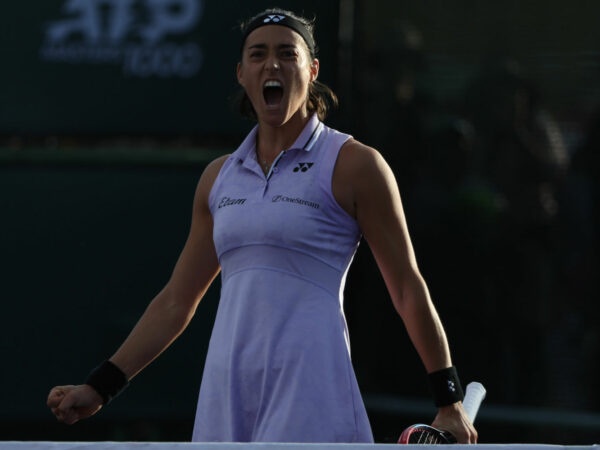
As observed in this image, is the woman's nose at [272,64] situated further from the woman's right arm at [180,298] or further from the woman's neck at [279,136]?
the woman's right arm at [180,298]

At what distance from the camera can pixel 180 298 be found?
3936 millimetres

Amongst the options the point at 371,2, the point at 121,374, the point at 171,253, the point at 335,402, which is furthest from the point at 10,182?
the point at 335,402

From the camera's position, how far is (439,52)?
6.31 metres

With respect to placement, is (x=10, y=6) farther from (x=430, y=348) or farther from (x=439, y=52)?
(x=430, y=348)

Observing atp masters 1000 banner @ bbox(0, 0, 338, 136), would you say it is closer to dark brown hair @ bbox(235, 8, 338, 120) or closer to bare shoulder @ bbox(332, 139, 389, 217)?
dark brown hair @ bbox(235, 8, 338, 120)

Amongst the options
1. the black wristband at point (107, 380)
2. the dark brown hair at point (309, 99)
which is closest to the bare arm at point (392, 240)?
the dark brown hair at point (309, 99)

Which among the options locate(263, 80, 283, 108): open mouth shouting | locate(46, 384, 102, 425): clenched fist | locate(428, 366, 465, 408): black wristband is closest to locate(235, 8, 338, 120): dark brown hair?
locate(263, 80, 283, 108): open mouth shouting

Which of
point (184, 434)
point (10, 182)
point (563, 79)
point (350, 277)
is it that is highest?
point (563, 79)

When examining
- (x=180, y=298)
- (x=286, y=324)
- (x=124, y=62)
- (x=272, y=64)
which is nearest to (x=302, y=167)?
(x=272, y=64)

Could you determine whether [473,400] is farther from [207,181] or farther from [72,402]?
[72,402]

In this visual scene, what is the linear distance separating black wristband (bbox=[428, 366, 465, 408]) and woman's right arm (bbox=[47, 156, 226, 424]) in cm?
71

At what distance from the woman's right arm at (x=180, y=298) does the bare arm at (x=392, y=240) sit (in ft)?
1.40

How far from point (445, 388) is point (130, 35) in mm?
3158

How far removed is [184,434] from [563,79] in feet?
7.02
